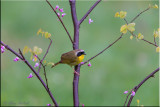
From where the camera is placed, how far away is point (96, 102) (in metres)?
4.76

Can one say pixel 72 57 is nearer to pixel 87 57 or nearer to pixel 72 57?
pixel 72 57

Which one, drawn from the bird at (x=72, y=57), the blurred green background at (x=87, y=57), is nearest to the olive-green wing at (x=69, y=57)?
the bird at (x=72, y=57)

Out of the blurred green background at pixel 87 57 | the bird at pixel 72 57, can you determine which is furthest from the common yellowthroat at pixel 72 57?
the blurred green background at pixel 87 57

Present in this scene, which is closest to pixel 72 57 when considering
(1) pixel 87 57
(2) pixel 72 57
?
(2) pixel 72 57

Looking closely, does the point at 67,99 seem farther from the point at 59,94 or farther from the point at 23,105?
the point at 23,105

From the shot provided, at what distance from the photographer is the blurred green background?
485 centimetres

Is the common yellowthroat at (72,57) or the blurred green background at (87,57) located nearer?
the common yellowthroat at (72,57)

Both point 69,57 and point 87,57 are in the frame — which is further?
point 87,57

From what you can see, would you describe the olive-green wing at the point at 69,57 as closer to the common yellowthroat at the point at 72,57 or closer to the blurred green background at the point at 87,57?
the common yellowthroat at the point at 72,57

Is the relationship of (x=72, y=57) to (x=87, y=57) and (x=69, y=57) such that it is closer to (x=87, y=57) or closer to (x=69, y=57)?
(x=69, y=57)

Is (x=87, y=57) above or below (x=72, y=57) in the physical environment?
above

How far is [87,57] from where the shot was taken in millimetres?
5676

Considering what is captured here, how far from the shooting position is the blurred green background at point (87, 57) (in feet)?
15.9

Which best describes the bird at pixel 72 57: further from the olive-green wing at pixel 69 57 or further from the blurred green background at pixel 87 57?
the blurred green background at pixel 87 57
